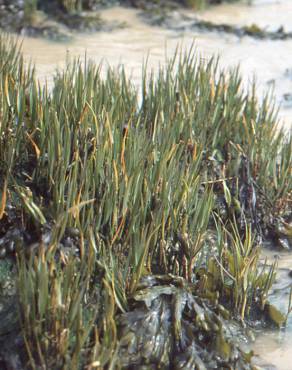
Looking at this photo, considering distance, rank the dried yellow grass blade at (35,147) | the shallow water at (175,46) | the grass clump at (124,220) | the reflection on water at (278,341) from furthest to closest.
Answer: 1. the shallow water at (175,46)
2. the dried yellow grass blade at (35,147)
3. the reflection on water at (278,341)
4. the grass clump at (124,220)

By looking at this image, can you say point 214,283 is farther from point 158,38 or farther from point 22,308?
point 158,38

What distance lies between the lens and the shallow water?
580 cm

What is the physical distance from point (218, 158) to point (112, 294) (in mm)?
1405

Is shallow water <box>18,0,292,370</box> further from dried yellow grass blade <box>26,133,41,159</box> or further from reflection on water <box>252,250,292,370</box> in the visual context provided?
dried yellow grass blade <box>26,133,41,159</box>

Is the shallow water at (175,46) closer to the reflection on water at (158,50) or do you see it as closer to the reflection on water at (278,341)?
the reflection on water at (158,50)

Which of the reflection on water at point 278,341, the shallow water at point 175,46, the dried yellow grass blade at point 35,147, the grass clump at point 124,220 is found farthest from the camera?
the shallow water at point 175,46

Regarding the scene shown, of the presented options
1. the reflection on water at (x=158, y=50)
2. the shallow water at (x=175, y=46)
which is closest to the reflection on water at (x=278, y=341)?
the shallow water at (x=175, y=46)

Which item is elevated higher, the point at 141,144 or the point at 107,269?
the point at 141,144

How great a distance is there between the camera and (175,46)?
258 inches

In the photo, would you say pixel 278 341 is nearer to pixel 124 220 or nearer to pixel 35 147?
pixel 124 220

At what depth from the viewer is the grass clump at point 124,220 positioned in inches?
102

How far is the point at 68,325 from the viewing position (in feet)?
8.36

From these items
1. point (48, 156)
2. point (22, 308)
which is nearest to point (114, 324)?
point (22, 308)

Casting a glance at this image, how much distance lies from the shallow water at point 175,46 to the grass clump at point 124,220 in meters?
1.41
